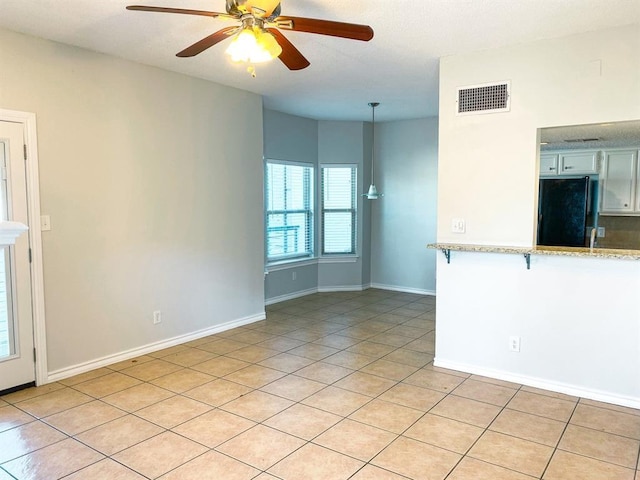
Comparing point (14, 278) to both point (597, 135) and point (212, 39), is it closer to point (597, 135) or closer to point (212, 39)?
point (212, 39)

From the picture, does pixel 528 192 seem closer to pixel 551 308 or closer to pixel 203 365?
pixel 551 308

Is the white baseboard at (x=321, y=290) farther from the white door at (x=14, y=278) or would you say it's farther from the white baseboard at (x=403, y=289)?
the white door at (x=14, y=278)

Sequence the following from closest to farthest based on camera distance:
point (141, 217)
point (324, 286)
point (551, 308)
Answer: point (551, 308) → point (141, 217) → point (324, 286)

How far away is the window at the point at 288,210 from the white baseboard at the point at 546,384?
3160 millimetres

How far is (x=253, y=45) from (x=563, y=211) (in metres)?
4.22

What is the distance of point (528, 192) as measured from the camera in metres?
3.43

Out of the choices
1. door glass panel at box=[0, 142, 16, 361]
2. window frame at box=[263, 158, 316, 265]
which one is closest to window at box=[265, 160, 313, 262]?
window frame at box=[263, 158, 316, 265]

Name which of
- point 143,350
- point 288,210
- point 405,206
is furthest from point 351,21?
point 405,206

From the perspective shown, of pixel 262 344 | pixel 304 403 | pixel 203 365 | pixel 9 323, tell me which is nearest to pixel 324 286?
pixel 262 344

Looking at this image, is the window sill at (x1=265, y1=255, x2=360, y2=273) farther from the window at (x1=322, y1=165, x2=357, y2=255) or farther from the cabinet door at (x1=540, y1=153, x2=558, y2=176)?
the cabinet door at (x1=540, y1=153, x2=558, y2=176)

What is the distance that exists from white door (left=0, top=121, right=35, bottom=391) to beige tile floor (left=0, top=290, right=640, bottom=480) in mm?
233

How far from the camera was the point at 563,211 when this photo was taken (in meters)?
5.13

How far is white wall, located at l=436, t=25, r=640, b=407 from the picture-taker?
10.3ft

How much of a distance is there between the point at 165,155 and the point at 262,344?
2.00 m
